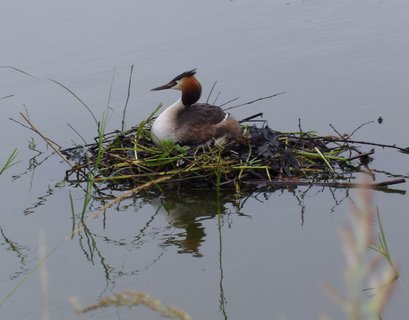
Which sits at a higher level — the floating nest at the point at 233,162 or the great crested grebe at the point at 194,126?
the great crested grebe at the point at 194,126

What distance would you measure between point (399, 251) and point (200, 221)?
1.24 meters

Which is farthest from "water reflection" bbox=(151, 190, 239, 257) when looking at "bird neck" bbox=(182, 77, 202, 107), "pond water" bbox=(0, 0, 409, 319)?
"bird neck" bbox=(182, 77, 202, 107)

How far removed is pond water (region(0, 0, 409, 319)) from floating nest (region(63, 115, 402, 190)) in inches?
5.4

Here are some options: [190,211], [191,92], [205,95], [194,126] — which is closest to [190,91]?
[191,92]

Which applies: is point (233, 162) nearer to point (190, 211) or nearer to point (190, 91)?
point (190, 211)

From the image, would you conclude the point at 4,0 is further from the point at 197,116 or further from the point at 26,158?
the point at 197,116

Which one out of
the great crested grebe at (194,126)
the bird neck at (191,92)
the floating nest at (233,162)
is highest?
the bird neck at (191,92)

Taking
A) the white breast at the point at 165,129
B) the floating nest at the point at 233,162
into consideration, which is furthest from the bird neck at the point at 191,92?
the floating nest at the point at 233,162

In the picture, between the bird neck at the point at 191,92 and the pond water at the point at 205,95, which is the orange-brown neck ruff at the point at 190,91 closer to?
the bird neck at the point at 191,92

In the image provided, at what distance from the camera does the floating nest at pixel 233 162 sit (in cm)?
528

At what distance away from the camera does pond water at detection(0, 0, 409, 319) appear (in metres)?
3.99

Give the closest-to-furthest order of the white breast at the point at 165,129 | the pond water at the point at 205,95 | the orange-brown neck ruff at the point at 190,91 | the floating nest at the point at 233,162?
the pond water at the point at 205,95 → the floating nest at the point at 233,162 → the white breast at the point at 165,129 → the orange-brown neck ruff at the point at 190,91

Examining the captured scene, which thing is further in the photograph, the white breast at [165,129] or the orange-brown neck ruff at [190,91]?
the orange-brown neck ruff at [190,91]

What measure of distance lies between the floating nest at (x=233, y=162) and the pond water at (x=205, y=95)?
14 cm
